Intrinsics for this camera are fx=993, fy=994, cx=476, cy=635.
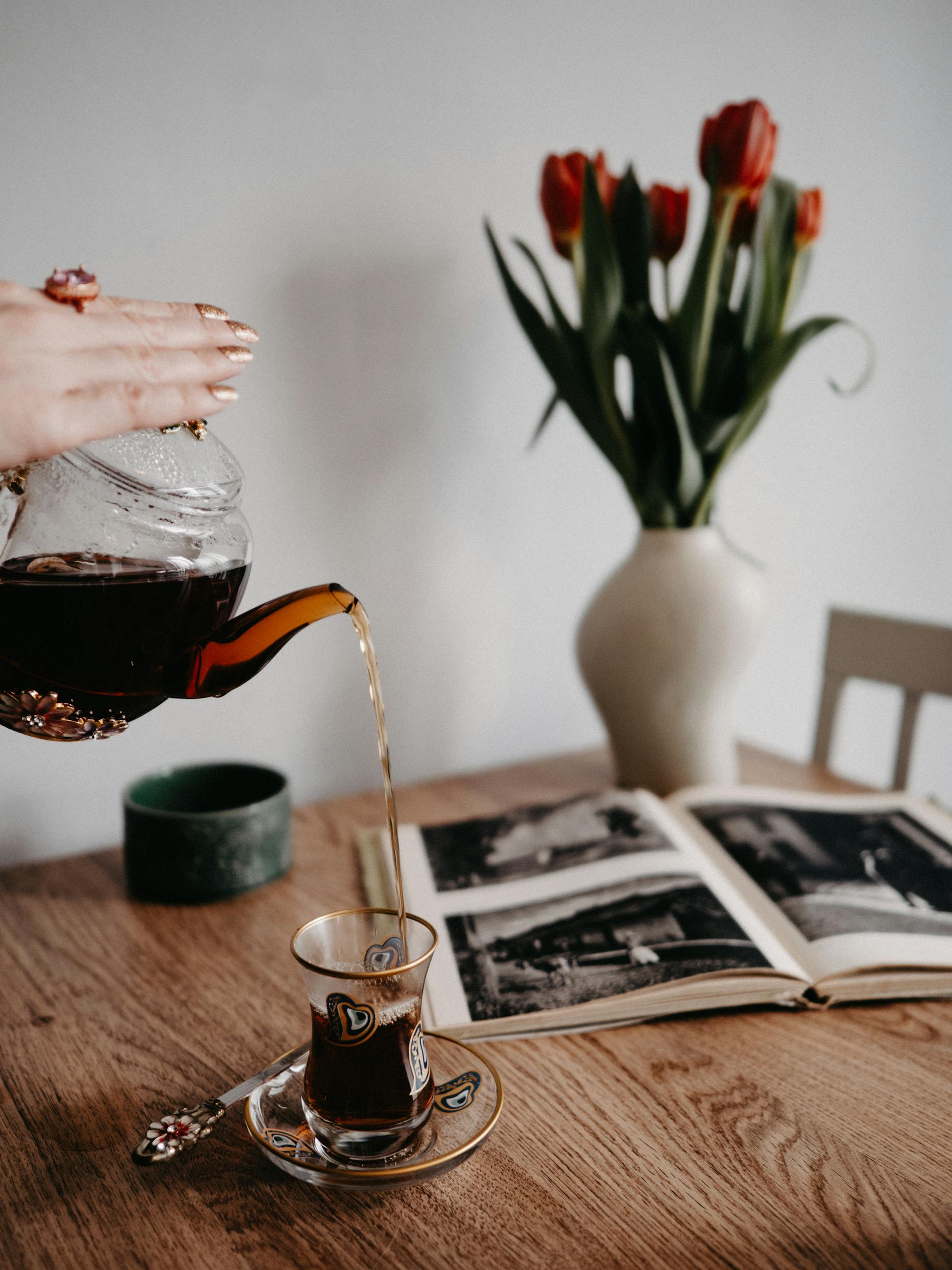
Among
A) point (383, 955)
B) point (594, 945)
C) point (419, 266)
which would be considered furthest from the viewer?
point (419, 266)

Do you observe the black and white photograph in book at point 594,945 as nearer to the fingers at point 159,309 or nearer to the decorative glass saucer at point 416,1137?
the decorative glass saucer at point 416,1137

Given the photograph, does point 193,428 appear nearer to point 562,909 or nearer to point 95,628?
point 95,628

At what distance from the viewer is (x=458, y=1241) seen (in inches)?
20.5

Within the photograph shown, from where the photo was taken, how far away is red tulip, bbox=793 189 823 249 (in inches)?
40.1

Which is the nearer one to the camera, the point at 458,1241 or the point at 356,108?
the point at 458,1241

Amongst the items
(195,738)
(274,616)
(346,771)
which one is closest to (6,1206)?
(274,616)

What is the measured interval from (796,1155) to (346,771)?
0.75 meters

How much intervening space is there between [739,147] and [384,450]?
490 mm

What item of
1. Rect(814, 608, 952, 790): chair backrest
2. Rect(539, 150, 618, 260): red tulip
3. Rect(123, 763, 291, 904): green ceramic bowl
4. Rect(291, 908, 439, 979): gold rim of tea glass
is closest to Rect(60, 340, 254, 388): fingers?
Rect(291, 908, 439, 979): gold rim of tea glass

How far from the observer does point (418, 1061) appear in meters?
0.58

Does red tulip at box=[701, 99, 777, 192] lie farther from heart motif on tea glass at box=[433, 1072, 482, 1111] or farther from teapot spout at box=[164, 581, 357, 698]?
heart motif on tea glass at box=[433, 1072, 482, 1111]

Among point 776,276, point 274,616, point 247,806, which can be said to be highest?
point 776,276

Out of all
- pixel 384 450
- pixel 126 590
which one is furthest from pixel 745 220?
pixel 126 590

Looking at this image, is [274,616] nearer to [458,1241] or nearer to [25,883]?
[458,1241]
